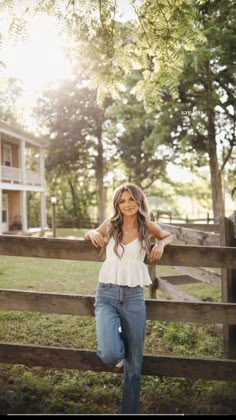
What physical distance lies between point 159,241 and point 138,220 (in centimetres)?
30

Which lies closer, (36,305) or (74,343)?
(36,305)

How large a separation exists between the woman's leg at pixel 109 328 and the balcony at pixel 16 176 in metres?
23.9

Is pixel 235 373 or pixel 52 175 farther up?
pixel 52 175

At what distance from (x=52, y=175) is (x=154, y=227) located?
3791 centimetres

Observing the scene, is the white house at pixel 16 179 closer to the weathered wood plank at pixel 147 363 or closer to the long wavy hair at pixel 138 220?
the weathered wood plank at pixel 147 363

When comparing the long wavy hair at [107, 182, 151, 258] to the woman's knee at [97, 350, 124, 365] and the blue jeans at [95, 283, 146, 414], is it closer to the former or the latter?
the blue jeans at [95, 283, 146, 414]

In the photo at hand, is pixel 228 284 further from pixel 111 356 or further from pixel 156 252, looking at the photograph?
pixel 111 356

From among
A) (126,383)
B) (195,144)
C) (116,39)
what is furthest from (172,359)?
(195,144)

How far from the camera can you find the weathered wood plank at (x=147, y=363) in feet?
13.3

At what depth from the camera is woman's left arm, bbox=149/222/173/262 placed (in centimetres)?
385

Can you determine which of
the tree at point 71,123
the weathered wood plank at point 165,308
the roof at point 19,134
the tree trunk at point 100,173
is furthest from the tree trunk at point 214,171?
the weathered wood plank at point 165,308

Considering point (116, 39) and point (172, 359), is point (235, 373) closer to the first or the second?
point (172, 359)

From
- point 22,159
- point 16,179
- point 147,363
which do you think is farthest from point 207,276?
point 22,159

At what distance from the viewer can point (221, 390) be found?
4340 millimetres
